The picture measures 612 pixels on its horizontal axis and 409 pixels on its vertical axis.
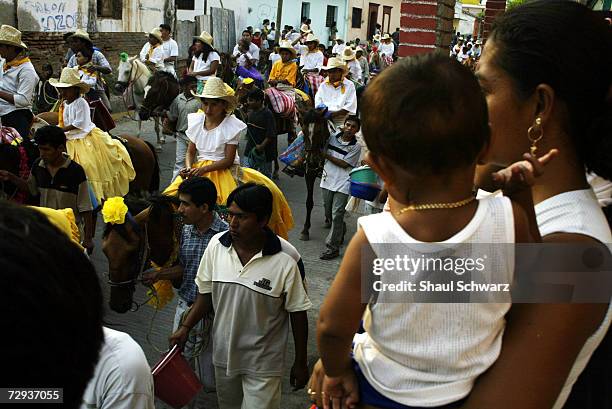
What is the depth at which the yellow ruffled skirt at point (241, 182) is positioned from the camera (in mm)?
5711

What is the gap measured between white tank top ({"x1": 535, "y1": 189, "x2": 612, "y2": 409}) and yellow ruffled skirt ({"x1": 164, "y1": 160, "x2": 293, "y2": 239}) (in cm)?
431

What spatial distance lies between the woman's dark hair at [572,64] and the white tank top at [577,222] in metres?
0.10

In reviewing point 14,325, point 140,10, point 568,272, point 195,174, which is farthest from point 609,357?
point 140,10

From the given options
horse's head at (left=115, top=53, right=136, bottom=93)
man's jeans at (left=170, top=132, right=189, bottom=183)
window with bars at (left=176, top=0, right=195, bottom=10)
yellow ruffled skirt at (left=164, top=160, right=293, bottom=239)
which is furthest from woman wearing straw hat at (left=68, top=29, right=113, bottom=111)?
window with bars at (left=176, top=0, right=195, bottom=10)

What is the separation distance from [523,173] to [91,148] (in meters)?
6.59

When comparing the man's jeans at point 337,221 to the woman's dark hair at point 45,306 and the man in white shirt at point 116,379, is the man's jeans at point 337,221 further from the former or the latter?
the woman's dark hair at point 45,306

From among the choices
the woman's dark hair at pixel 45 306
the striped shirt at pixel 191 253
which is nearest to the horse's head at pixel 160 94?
the striped shirt at pixel 191 253

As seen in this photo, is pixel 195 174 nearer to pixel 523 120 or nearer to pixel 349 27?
pixel 523 120

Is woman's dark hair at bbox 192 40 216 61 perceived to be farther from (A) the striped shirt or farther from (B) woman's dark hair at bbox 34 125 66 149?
(A) the striped shirt

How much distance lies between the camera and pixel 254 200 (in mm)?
3848

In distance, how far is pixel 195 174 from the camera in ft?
20.1

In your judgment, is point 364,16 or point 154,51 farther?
point 364,16

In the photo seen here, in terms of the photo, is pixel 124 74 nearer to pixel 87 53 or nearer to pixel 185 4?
pixel 87 53

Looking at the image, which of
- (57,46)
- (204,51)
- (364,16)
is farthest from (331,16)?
(204,51)
